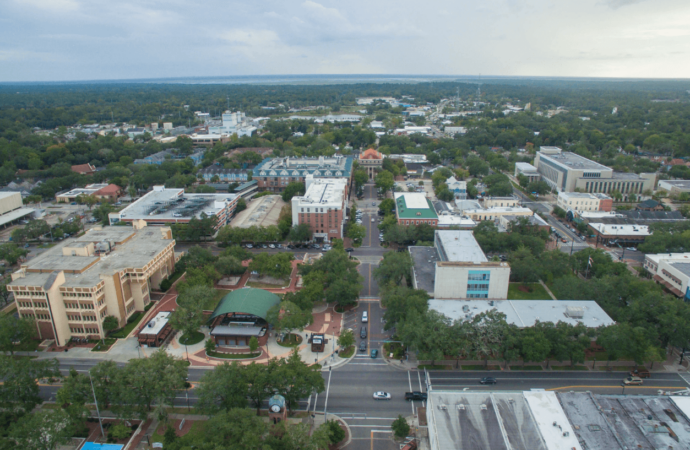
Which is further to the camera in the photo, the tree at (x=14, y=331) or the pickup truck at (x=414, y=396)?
the tree at (x=14, y=331)

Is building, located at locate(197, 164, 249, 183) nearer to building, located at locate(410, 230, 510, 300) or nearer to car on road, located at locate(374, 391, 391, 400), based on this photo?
building, located at locate(410, 230, 510, 300)

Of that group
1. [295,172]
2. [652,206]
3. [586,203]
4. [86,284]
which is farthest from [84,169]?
[652,206]

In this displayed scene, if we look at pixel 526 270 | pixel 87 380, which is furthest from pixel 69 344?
pixel 526 270

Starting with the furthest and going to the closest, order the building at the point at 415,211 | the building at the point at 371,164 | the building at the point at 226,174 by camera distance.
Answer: the building at the point at 371,164
the building at the point at 226,174
the building at the point at 415,211

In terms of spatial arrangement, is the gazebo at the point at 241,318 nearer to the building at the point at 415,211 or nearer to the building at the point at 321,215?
the building at the point at 321,215

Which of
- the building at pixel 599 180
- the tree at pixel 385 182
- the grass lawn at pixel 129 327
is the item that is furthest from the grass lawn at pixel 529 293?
the building at pixel 599 180

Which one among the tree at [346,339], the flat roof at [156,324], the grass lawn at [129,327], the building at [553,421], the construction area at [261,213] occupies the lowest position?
the grass lawn at [129,327]

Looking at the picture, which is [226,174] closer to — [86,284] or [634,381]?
[86,284]
